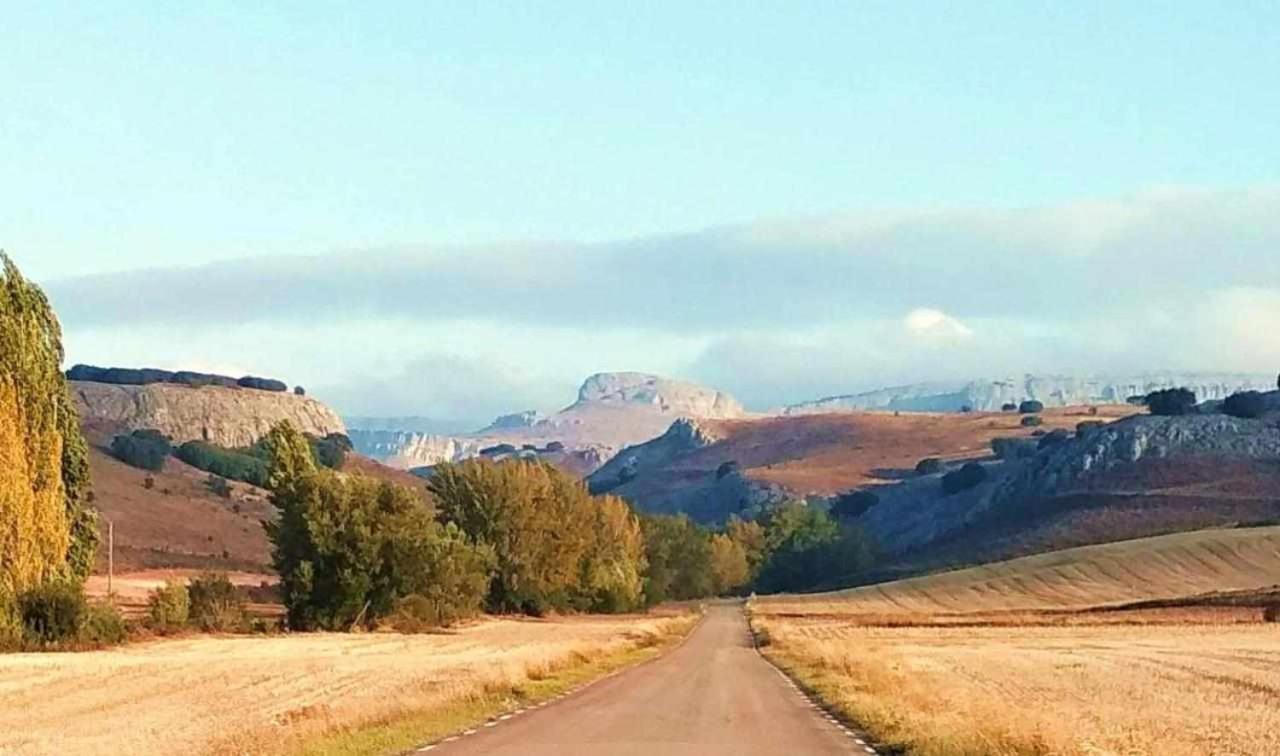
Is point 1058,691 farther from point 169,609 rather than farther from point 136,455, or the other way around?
point 136,455

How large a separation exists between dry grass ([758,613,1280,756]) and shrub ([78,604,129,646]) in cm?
2697

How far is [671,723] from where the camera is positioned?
3419cm

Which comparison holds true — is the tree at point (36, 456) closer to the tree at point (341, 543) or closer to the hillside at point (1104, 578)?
the tree at point (341, 543)

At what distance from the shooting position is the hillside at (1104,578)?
143 m

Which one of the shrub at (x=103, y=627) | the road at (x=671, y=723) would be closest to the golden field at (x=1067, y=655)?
the road at (x=671, y=723)

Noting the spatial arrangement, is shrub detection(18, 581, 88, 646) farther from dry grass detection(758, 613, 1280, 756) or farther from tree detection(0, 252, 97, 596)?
dry grass detection(758, 613, 1280, 756)

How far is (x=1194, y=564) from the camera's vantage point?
148 meters

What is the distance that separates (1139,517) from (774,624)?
93738mm

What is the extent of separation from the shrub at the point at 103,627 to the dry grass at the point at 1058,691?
2697cm

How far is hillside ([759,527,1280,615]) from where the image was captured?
142875 mm

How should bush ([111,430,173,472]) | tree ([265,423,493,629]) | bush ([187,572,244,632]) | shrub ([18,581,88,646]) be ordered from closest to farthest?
shrub ([18,581,88,646]) → bush ([187,572,244,632]) → tree ([265,423,493,629]) → bush ([111,430,173,472])

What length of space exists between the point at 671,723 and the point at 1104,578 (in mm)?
122852

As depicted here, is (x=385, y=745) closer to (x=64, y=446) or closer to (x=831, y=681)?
(x=831, y=681)

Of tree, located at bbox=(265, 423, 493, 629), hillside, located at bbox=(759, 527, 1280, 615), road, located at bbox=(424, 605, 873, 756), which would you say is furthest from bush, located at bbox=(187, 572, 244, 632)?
hillside, located at bbox=(759, 527, 1280, 615)
